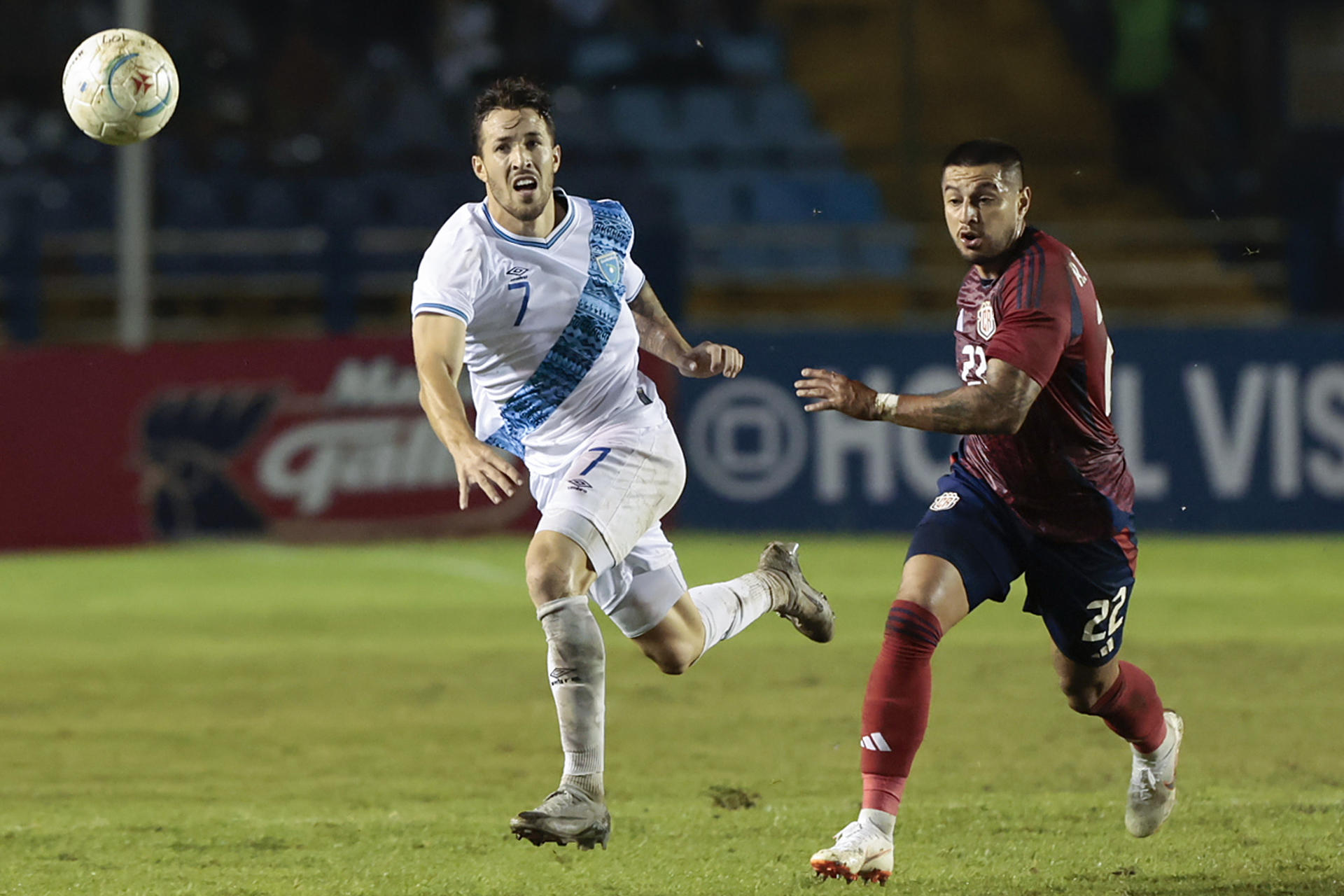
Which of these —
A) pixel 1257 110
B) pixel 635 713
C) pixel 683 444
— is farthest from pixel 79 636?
pixel 1257 110

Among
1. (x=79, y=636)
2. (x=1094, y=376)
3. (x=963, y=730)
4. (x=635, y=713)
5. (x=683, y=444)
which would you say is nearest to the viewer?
(x=1094, y=376)

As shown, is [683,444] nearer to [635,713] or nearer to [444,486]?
[444,486]

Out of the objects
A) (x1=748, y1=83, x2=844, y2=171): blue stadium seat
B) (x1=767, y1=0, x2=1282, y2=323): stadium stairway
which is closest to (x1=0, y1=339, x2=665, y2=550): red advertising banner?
(x1=767, y1=0, x2=1282, y2=323): stadium stairway

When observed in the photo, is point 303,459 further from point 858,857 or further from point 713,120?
point 858,857

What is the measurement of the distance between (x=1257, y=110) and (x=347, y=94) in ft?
32.3

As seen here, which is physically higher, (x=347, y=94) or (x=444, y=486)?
(x=347, y=94)

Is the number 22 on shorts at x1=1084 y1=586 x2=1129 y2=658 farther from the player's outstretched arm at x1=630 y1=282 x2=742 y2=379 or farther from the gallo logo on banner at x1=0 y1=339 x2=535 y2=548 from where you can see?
the gallo logo on banner at x1=0 y1=339 x2=535 y2=548

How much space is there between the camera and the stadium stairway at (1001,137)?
18.7 meters

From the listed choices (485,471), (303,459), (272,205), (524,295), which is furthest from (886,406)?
(272,205)

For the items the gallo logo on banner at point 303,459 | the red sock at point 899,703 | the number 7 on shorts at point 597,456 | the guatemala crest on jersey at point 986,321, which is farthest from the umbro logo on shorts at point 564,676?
the gallo logo on banner at point 303,459

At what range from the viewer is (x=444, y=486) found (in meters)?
14.9

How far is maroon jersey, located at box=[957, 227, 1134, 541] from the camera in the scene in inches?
217

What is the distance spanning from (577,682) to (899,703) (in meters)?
0.95

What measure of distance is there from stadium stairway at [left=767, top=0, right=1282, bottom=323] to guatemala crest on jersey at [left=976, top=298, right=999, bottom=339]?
11.8 metres
